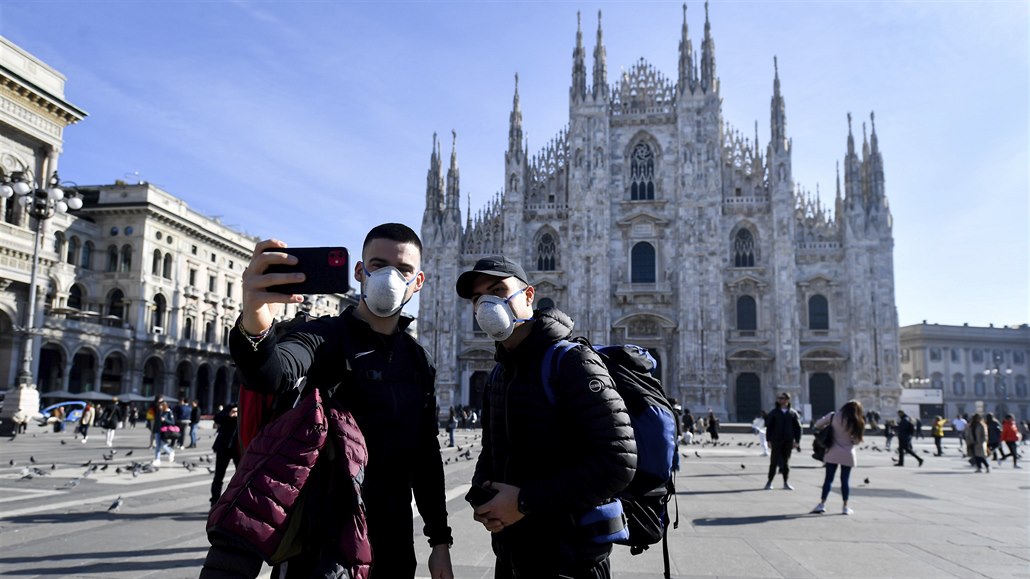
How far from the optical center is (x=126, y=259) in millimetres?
37875

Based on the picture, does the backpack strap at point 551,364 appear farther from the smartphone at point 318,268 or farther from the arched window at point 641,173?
the arched window at point 641,173

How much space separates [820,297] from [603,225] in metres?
11.9

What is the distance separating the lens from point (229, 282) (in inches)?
1810

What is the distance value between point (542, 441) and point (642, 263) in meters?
36.8

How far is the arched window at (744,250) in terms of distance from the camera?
37344 mm

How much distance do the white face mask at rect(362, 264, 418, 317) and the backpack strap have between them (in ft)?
1.85

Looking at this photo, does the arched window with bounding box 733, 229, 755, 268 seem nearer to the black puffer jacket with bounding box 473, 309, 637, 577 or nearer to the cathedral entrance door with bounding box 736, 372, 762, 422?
the cathedral entrance door with bounding box 736, 372, 762, 422

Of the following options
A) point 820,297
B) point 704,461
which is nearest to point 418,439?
point 704,461

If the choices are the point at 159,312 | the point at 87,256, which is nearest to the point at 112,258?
the point at 87,256

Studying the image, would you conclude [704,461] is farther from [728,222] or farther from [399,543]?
[728,222]

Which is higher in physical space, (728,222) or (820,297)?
(728,222)

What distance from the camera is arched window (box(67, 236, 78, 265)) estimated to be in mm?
36375

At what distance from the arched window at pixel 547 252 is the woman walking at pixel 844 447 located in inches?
1234

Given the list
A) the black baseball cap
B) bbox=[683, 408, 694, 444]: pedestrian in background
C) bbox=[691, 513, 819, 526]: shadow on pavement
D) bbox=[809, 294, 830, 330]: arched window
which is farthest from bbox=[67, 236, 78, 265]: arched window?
the black baseball cap
